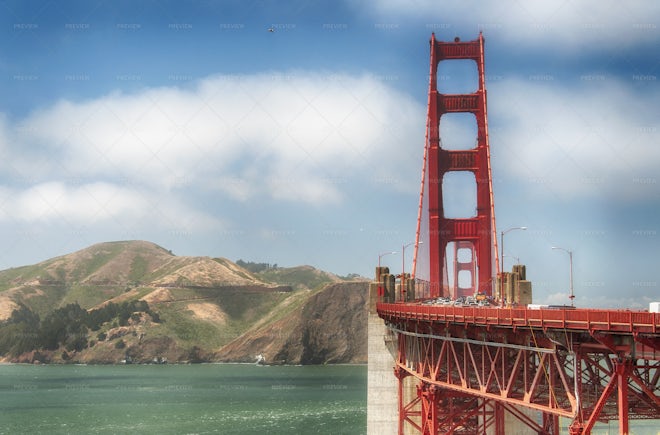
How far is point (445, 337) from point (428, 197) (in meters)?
39.2

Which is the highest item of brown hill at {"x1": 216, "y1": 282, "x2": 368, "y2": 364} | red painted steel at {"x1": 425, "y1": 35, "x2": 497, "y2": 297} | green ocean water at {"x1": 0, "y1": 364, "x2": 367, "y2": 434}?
red painted steel at {"x1": 425, "y1": 35, "x2": 497, "y2": 297}

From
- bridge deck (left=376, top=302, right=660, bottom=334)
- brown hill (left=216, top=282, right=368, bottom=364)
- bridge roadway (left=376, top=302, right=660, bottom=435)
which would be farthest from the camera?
brown hill (left=216, top=282, right=368, bottom=364)

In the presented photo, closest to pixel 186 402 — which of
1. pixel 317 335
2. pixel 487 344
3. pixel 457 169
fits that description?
pixel 457 169

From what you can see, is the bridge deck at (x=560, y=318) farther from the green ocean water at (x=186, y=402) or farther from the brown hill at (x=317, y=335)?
the brown hill at (x=317, y=335)

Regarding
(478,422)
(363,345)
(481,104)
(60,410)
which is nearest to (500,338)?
Result: (478,422)

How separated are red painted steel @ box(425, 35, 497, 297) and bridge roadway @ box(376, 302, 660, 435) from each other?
2961 cm

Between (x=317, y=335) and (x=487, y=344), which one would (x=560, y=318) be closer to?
(x=487, y=344)

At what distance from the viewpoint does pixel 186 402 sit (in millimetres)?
102375

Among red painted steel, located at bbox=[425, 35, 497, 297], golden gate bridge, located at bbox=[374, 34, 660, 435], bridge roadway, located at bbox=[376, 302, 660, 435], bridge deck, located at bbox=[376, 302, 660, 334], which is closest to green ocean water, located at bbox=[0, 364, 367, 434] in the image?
red painted steel, located at bbox=[425, 35, 497, 297]

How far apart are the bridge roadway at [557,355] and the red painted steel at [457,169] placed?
2961 centimetres

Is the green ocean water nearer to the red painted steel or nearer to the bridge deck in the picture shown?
the red painted steel

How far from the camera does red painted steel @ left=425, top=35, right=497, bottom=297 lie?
7250 cm

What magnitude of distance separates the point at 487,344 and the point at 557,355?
446 centimetres

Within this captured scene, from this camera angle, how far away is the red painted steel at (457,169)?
7250 centimetres
